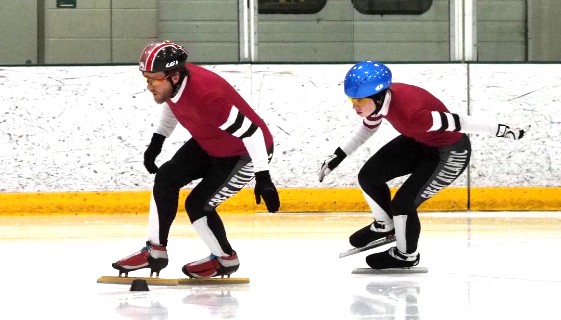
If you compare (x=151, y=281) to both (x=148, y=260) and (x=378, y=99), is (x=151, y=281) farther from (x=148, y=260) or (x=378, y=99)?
(x=378, y=99)

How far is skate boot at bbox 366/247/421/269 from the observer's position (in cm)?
670

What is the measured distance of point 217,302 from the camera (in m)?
5.41

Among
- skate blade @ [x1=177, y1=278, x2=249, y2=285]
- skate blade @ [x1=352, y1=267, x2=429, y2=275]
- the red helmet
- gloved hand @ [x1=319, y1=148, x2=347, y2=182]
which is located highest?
the red helmet

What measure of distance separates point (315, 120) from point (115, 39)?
2.15 meters

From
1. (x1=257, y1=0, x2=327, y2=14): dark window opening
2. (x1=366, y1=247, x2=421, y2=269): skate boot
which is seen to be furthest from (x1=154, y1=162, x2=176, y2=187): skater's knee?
(x1=257, y1=0, x2=327, y2=14): dark window opening

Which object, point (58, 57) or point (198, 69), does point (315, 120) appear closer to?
point (58, 57)

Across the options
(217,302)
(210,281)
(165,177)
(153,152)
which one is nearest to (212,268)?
(210,281)

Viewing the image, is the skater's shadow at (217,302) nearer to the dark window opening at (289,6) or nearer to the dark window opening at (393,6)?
the dark window opening at (289,6)

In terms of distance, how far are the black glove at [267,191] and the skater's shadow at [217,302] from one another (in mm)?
468

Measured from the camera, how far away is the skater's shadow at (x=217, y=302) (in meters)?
5.02

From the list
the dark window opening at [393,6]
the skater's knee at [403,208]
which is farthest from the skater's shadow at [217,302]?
the dark window opening at [393,6]

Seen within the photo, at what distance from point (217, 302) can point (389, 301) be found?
2.54 ft

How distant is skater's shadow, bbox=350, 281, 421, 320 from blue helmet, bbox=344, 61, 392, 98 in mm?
1045

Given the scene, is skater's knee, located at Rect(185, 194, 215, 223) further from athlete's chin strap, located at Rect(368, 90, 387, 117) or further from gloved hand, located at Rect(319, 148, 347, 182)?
athlete's chin strap, located at Rect(368, 90, 387, 117)
